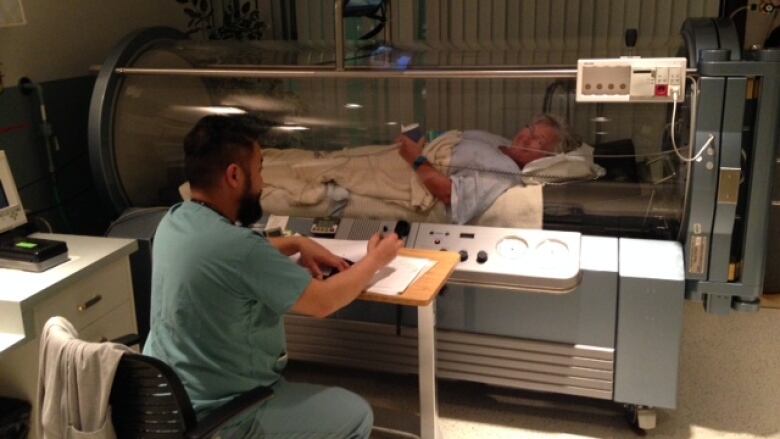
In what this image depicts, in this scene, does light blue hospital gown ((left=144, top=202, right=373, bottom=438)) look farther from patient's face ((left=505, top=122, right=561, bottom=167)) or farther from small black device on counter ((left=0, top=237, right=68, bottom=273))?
patient's face ((left=505, top=122, right=561, bottom=167))

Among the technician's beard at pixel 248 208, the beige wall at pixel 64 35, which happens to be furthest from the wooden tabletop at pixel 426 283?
the beige wall at pixel 64 35

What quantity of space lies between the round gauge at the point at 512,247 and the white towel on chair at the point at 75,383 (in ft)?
4.22

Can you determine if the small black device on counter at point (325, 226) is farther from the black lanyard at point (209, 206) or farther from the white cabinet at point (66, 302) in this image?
the black lanyard at point (209, 206)

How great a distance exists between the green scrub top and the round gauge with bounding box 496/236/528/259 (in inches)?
34.0

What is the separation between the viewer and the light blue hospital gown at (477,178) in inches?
98.3

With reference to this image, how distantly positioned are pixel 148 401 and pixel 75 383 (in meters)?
0.14

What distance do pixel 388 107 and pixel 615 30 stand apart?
4.75ft

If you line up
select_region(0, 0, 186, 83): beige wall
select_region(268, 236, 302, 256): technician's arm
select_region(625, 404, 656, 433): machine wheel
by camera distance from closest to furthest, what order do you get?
select_region(268, 236, 302, 256): technician's arm → select_region(625, 404, 656, 433): machine wheel → select_region(0, 0, 186, 83): beige wall

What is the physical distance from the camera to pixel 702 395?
2.70 meters

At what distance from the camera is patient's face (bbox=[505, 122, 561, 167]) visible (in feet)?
8.32

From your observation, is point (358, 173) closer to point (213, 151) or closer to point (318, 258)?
point (318, 258)

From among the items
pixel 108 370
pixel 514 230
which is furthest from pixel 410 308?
pixel 108 370

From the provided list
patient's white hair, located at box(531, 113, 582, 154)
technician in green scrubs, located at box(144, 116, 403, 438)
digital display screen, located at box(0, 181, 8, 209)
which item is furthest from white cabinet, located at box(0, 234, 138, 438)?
patient's white hair, located at box(531, 113, 582, 154)

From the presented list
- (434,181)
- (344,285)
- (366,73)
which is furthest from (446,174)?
(344,285)
